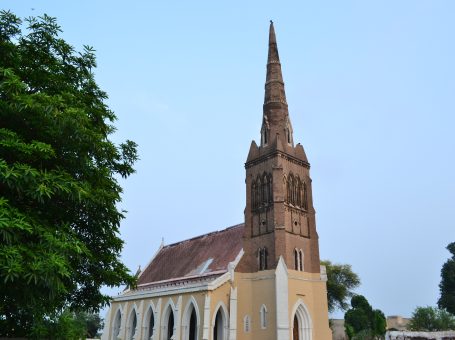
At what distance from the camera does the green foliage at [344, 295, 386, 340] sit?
50.1 m

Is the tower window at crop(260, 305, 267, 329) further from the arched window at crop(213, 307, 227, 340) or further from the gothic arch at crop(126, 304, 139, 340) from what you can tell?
the gothic arch at crop(126, 304, 139, 340)

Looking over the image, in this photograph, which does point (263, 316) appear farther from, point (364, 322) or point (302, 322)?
point (364, 322)

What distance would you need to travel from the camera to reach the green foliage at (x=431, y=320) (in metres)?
64.0

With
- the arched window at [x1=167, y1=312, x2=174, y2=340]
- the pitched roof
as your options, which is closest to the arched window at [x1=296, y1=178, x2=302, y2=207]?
the pitched roof

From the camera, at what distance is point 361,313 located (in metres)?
52.4

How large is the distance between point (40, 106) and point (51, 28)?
424 cm

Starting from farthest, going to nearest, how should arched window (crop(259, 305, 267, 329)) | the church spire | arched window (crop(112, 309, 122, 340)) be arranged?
1. arched window (crop(112, 309, 122, 340))
2. the church spire
3. arched window (crop(259, 305, 267, 329))

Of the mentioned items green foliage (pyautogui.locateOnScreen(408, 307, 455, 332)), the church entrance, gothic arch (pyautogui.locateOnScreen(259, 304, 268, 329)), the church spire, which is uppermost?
the church spire

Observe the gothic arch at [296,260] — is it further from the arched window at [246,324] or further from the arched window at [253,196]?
the arched window at [246,324]

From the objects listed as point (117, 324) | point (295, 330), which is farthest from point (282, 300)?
point (117, 324)

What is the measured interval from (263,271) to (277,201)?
5391mm

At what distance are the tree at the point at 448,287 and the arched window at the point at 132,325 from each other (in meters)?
36.2

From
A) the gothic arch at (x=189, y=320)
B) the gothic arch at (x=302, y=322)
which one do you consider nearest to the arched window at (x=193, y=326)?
the gothic arch at (x=189, y=320)

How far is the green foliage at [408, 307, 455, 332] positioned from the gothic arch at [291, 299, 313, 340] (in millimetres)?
40540
